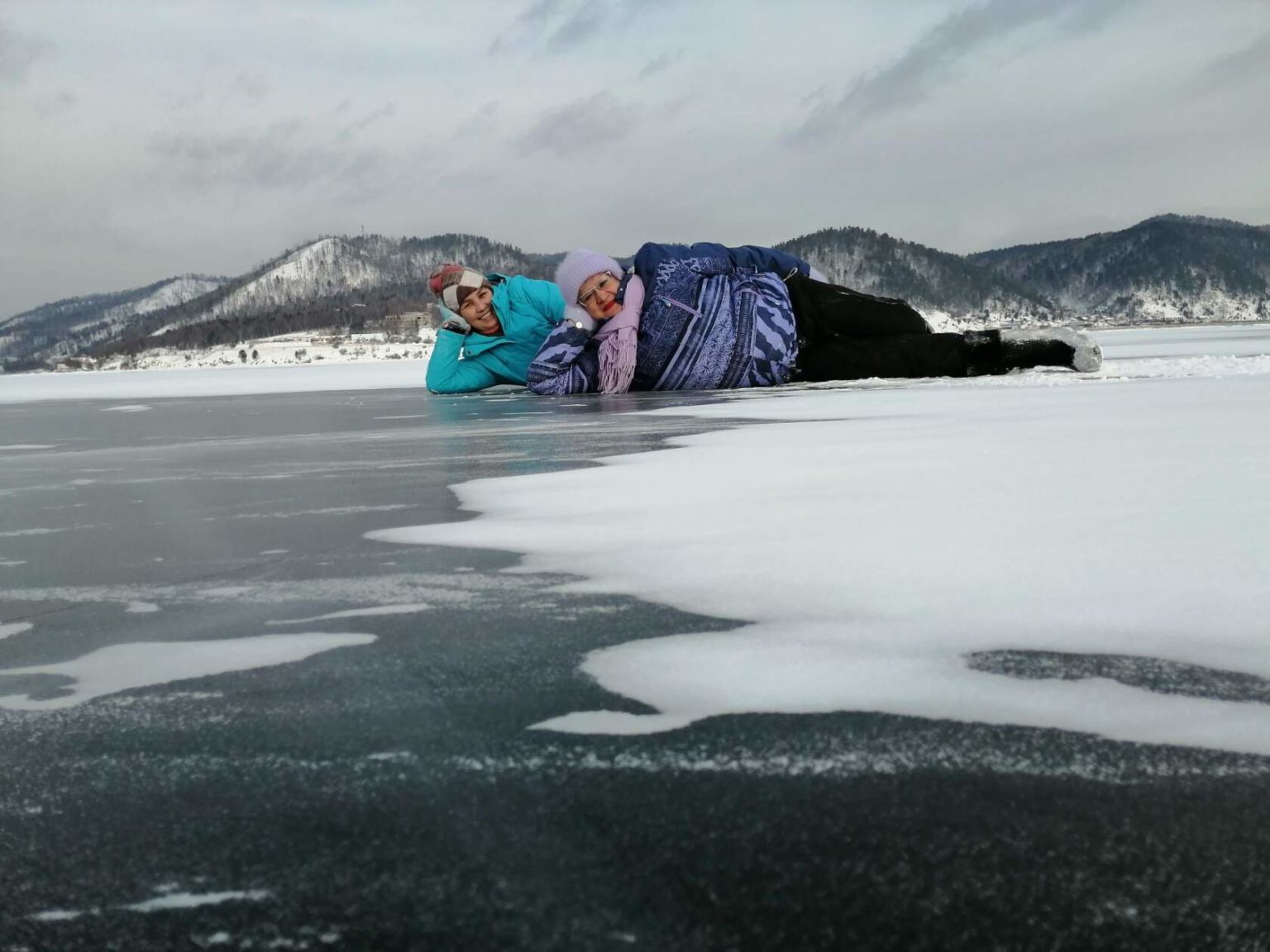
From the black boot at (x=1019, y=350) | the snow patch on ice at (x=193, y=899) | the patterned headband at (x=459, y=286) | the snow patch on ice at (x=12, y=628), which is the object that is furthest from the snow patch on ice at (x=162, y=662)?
the patterned headband at (x=459, y=286)

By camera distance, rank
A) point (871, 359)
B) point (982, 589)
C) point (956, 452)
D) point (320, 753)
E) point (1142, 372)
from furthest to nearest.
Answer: point (871, 359) < point (1142, 372) < point (956, 452) < point (982, 589) < point (320, 753)

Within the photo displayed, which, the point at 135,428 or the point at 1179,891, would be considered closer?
the point at 1179,891

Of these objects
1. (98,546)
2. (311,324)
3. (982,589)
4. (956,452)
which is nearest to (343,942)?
(982,589)

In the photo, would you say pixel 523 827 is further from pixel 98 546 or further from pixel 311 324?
pixel 311 324

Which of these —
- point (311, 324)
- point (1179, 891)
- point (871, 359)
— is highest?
point (311, 324)

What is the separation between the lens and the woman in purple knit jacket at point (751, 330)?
5.65m

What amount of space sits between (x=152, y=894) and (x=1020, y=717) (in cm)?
67

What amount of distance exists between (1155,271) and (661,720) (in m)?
171

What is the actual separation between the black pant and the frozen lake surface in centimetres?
374

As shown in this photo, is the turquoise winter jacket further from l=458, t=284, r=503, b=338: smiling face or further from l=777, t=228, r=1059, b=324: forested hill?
l=777, t=228, r=1059, b=324: forested hill

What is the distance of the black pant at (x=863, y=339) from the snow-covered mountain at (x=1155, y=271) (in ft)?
442

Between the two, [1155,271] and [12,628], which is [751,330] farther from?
[1155,271]

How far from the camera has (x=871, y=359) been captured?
591 centimetres

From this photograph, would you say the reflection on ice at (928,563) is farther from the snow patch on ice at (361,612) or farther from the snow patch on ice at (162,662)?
the snow patch on ice at (162,662)
